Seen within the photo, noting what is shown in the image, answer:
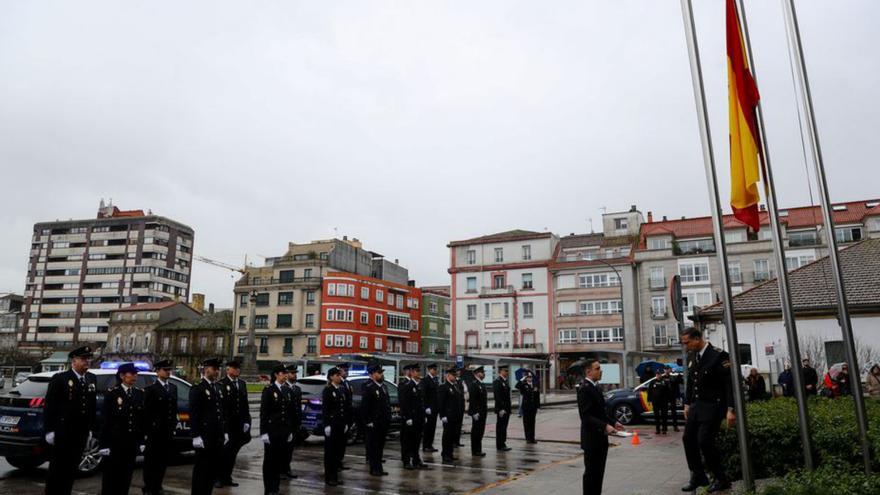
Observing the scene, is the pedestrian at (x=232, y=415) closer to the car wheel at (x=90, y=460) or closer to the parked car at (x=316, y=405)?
the car wheel at (x=90, y=460)

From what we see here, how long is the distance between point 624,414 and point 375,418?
11.7m

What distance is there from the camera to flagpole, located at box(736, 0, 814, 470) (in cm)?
684

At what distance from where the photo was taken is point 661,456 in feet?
43.7

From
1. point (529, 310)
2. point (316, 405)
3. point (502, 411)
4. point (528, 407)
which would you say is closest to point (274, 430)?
point (316, 405)

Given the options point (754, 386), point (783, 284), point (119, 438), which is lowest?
point (119, 438)

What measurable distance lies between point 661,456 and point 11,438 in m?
11.8

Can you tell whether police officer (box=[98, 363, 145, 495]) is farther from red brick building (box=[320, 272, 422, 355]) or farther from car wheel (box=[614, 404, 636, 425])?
red brick building (box=[320, 272, 422, 355])

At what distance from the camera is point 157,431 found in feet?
31.3

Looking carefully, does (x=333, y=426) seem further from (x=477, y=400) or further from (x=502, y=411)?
(x=502, y=411)

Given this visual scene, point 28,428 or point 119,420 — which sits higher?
point 119,420

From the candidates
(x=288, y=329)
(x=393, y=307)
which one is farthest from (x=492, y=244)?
(x=288, y=329)

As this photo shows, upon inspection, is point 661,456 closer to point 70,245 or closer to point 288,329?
point 288,329

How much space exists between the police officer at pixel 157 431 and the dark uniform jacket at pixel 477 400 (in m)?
6.83

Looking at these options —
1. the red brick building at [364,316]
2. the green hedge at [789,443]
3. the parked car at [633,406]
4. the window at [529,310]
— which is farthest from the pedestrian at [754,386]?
the red brick building at [364,316]
